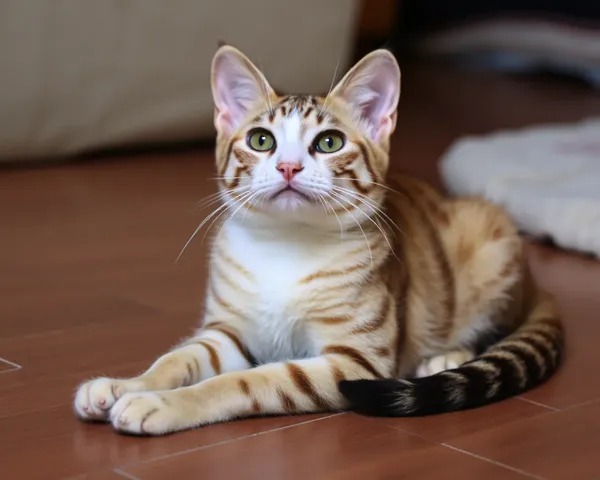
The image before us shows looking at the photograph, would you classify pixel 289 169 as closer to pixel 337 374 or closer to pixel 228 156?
pixel 228 156

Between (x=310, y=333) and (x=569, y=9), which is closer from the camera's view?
(x=310, y=333)

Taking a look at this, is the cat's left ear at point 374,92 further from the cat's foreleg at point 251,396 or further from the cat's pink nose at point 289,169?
the cat's foreleg at point 251,396

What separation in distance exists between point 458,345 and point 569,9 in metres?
4.24

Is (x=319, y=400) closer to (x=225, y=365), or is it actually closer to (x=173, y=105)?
(x=225, y=365)

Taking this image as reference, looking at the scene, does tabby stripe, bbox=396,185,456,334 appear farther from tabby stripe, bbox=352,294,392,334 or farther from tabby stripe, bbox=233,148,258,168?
tabby stripe, bbox=233,148,258,168

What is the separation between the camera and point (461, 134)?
14.1 ft

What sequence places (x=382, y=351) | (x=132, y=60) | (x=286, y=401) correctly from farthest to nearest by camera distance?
(x=132, y=60)
(x=382, y=351)
(x=286, y=401)

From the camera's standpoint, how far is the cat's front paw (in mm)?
1508

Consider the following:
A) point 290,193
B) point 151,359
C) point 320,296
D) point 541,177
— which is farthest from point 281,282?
point 541,177

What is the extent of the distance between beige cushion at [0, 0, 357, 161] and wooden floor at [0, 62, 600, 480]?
0.14m

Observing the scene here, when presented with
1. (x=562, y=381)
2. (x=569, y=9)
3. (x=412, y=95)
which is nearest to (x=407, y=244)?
(x=562, y=381)

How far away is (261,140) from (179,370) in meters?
0.38

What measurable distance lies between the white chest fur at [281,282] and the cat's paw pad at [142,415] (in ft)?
0.95

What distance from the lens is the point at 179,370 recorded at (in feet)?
5.32
